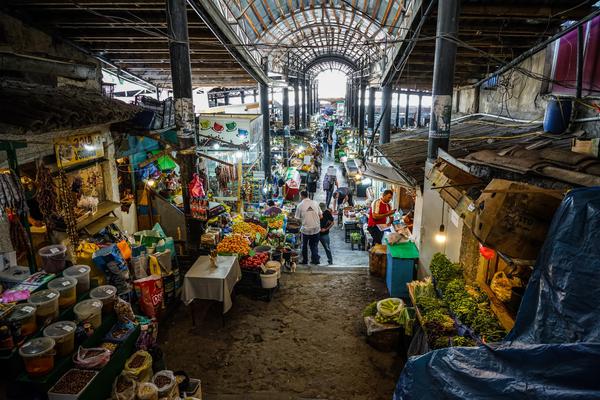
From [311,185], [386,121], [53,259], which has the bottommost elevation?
[311,185]

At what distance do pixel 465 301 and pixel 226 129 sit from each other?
10.5 metres

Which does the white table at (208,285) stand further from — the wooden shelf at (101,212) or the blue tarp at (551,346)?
the blue tarp at (551,346)

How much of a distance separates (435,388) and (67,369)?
4147 millimetres

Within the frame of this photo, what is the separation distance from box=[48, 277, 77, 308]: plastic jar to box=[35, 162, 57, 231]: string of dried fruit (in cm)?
252

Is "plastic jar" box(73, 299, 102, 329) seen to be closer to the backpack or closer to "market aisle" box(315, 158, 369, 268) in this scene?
"market aisle" box(315, 158, 369, 268)

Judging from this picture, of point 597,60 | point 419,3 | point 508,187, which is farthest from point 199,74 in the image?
point 508,187

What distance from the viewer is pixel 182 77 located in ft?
26.8

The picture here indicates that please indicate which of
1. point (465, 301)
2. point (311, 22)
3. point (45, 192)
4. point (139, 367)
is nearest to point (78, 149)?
point (45, 192)

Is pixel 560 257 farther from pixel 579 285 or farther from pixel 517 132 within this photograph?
pixel 517 132

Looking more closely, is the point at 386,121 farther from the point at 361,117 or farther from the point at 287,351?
the point at 287,351

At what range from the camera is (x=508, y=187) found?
3.77m

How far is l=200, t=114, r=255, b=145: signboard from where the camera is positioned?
13.7 m

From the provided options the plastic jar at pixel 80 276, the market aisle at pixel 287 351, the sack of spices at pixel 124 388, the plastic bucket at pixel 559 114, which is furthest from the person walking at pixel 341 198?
the sack of spices at pixel 124 388

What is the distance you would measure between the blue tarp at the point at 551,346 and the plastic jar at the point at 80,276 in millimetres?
4540
